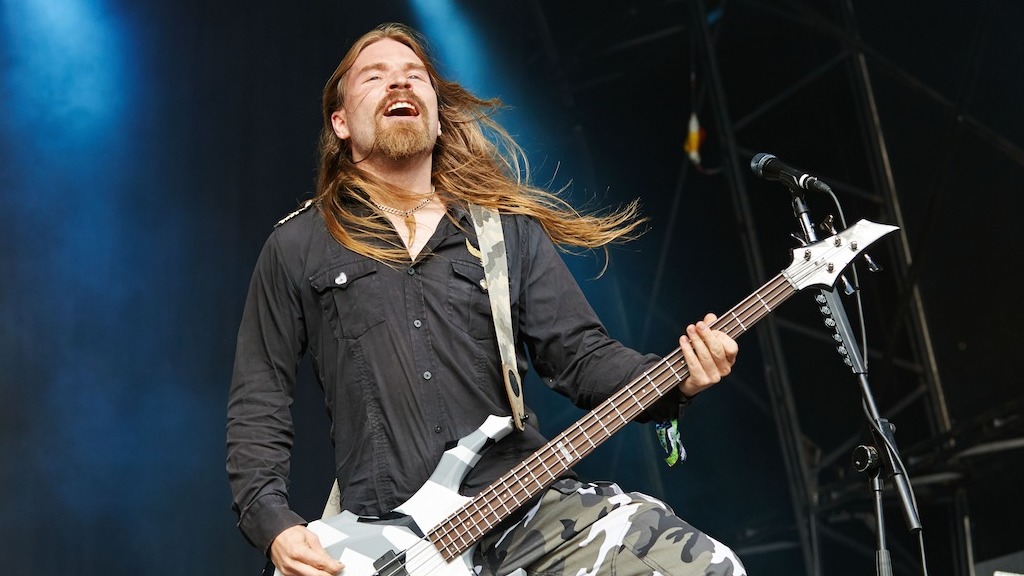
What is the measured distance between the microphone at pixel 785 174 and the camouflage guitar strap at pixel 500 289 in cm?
76

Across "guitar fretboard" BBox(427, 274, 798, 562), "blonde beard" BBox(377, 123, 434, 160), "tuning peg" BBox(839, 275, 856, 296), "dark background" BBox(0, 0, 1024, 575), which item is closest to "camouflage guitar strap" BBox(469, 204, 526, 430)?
"guitar fretboard" BBox(427, 274, 798, 562)

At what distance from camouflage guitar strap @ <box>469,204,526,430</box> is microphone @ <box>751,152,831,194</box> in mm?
764

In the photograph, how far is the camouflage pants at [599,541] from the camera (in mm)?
2525

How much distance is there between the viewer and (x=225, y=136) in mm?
4758

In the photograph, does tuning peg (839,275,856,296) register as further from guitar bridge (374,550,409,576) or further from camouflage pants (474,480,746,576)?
guitar bridge (374,550,409,576)

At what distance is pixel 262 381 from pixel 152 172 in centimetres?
199

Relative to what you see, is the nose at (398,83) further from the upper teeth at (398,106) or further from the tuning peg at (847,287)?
the tuning peg at (847,287)

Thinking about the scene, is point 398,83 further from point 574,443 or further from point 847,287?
point 847,287

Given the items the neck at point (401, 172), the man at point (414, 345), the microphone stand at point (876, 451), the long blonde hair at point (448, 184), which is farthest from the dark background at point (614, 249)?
the microphone stand at point (876, 451)

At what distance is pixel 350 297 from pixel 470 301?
0.34 m

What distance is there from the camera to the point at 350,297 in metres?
2.96

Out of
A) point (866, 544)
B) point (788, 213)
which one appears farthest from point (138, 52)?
point (866, 544)

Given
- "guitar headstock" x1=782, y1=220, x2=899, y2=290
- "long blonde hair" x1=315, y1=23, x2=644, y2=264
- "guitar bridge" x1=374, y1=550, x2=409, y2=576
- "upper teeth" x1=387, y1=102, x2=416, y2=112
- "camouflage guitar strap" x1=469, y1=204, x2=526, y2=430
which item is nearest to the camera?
"guitar bridge" x1=374, y1=550, x2=409, y2=576

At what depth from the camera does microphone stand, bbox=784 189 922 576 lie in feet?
7.97
